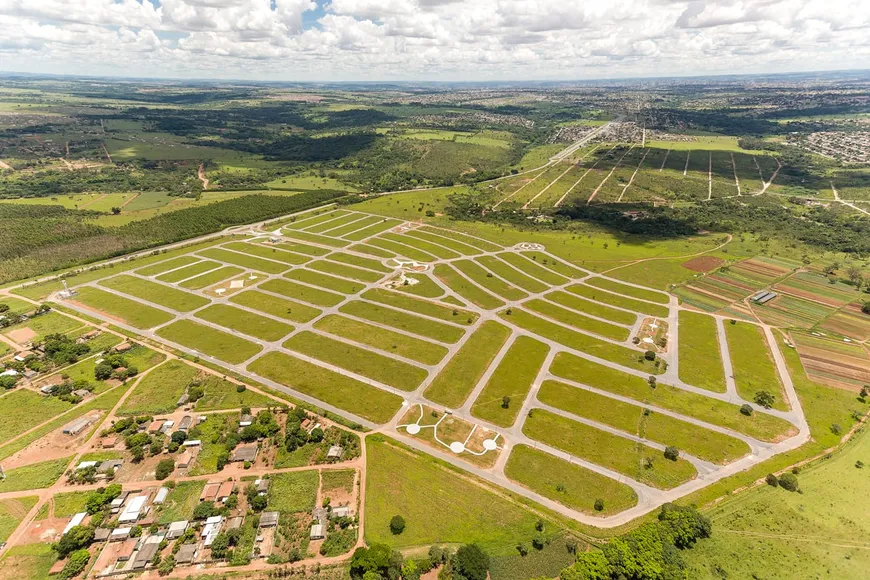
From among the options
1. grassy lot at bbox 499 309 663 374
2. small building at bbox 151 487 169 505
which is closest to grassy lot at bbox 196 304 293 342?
small building at bbox 151 487 169 505

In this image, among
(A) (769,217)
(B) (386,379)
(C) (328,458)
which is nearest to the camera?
(C) (328,458)

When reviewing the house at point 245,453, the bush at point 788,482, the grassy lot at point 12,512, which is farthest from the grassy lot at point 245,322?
the bush at point 788,482

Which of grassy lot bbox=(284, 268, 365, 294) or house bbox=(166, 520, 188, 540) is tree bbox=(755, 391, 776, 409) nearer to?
grassy lot bbox=(284, 268, 365, 294)

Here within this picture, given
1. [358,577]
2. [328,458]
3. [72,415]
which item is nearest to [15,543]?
[72,415]

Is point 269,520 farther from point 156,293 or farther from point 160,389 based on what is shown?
point 156,293

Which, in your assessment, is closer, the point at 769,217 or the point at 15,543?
the point at 15,543

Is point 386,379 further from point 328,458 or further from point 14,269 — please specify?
point 14,269
